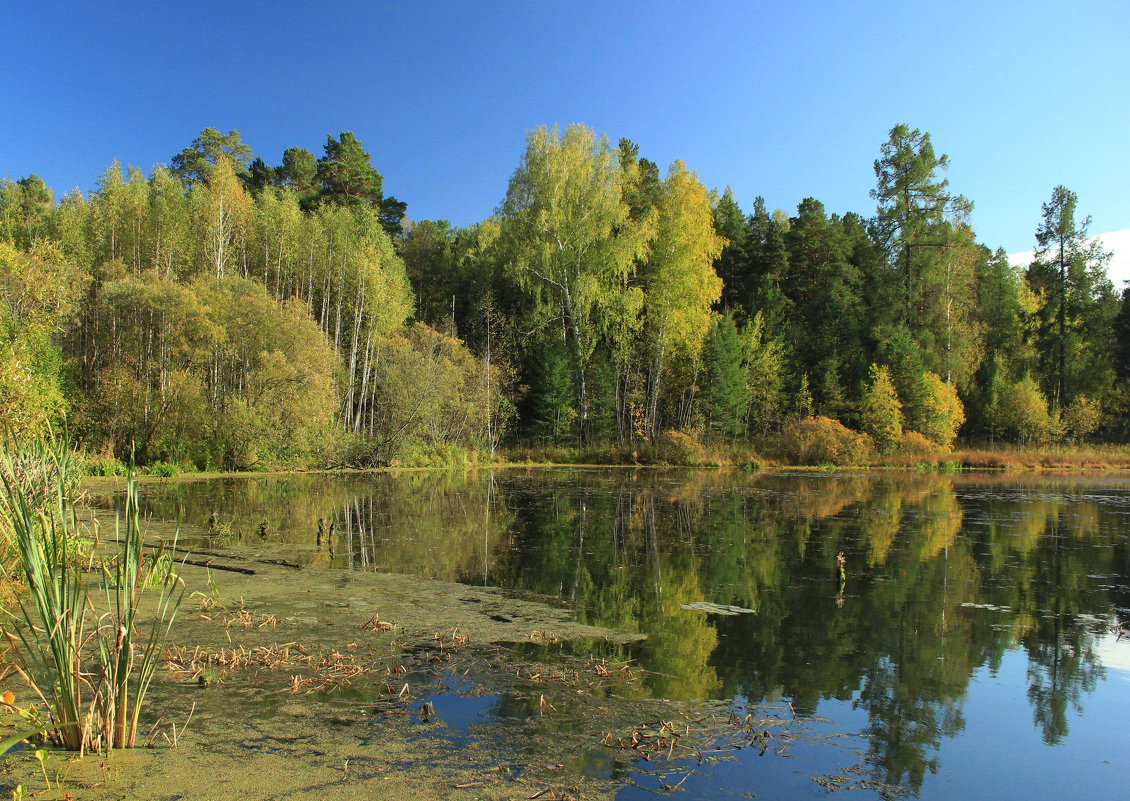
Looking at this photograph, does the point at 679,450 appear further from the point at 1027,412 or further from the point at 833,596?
the point at 833,596

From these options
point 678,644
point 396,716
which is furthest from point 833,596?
point 396,716

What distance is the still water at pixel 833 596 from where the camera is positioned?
15.3 ft

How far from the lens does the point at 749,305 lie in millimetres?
41250

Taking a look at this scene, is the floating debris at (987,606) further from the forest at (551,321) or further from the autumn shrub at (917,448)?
the autumn shrub at (917,448)

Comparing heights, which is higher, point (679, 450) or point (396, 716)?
point (679, 450)

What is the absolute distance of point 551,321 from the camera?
117 feet

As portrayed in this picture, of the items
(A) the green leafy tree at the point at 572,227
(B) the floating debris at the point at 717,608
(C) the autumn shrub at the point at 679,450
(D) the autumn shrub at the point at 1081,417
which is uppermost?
(A) the green leafy tree at the point at 572,227

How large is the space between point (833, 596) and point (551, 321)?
27.9 meters

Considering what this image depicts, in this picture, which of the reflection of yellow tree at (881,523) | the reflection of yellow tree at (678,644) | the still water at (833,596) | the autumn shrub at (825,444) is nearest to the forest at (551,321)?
the autumn shrub at (825,444)

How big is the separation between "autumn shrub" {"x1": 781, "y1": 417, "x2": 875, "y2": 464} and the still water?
44.8 ft

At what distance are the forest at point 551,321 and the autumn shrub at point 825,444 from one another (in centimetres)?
11

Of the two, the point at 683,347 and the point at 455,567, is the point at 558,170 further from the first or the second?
the point at 455,567

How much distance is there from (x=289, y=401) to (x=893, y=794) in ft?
71.9

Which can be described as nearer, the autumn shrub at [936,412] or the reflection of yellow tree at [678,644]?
the reflection of yellow tree at [678,644]
